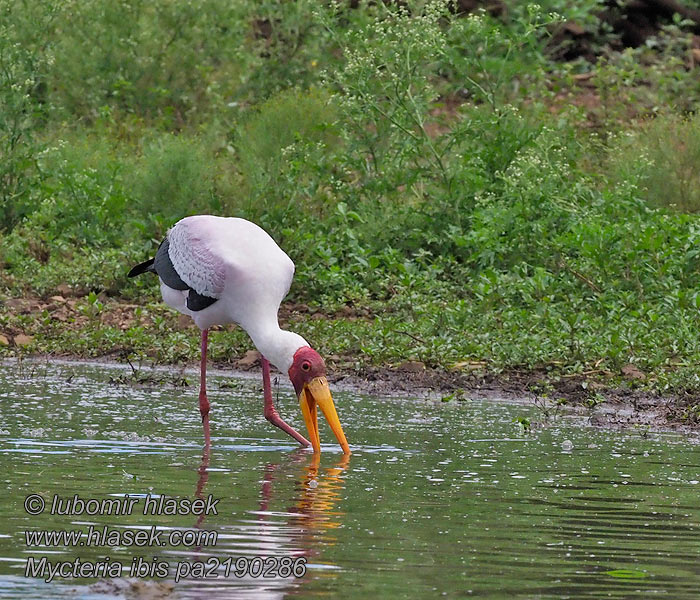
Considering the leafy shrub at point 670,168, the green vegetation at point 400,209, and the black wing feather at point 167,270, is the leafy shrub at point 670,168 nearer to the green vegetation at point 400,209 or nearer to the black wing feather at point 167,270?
the green vegetation at point 400,209

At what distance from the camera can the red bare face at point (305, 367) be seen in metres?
7.09

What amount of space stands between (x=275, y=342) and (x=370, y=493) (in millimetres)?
1605

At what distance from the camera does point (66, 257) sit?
12.4 metres

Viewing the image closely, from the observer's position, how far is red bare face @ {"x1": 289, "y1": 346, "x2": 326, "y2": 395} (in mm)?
7090

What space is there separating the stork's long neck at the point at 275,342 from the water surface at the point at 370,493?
426 millimetres

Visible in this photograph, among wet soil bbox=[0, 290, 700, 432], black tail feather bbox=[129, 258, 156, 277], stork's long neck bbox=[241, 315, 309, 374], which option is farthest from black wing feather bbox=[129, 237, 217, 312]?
wet soil bbox=[0, 290, 700, 432]

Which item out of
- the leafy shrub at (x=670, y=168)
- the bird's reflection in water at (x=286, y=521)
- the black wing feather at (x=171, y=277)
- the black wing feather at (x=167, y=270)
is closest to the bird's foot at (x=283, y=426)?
the bird's reflection in water at (x=286, y=521)

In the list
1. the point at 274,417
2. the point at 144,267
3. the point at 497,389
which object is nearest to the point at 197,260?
the point at 274,417

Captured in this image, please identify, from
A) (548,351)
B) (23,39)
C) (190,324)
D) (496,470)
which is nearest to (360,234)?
(190,324)

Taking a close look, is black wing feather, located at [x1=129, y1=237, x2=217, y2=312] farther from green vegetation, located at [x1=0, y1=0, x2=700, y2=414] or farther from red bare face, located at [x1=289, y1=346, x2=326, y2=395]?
green vegetation, located at [x1=0, y1=0, x2=700, y2=414]

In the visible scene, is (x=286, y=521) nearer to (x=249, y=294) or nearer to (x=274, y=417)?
(x=249, y=294)

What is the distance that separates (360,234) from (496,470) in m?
5.68

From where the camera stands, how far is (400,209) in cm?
1234

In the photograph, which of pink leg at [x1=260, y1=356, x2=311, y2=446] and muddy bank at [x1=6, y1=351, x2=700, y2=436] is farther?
muddy bank at [x1=6, y1=351, x2=700, y2=436]
